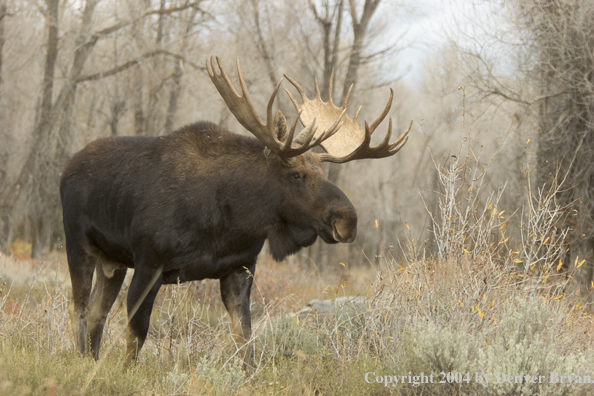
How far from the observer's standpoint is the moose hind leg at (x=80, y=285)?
5486mm

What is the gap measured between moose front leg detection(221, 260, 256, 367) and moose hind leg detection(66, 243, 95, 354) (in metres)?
1.26

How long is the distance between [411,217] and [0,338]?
37005 millimetres

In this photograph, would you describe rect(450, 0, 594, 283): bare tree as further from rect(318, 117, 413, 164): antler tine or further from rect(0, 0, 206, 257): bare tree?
rect(0, 0, 206, 257): bare tree

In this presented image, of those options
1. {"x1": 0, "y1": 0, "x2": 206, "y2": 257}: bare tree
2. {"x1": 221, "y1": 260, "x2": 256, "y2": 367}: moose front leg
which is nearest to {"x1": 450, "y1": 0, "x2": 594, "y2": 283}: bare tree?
{"x1": 221, "y1": 260, "x2": 256, "y2": 367}: moose front leg

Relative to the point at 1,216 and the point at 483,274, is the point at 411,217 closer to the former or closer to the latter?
the point at 1,216

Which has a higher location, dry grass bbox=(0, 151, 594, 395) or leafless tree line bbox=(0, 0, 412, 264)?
leafless tree line bbox=(0, 0, 412, 264)

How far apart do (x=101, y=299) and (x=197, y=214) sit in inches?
55.7

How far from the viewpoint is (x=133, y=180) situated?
519 cm

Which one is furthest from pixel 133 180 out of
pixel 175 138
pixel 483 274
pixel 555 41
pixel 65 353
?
pixel 555 41

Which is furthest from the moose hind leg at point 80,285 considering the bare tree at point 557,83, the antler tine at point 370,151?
the bare tree at point 557,83

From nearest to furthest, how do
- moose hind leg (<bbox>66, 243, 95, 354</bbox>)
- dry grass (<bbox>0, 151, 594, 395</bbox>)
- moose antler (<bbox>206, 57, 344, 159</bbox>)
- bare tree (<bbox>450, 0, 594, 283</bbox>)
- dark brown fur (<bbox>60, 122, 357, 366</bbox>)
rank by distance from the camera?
1. dry grass (<bbox>0, 151, 594, 395</bbox>)
2. moose antler (<bbox>206, 57, 344, 159</bbox>)
3. dark brown fur (<bbox>60, 122, 357, 366</bbox>)
4. moose hind leg (<bbox>66, 243, 95, 354</bbox>)
5. bare tree (<bbox>450, 0, 594, 283</bbox>)

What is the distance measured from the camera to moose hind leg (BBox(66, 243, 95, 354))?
5486mm

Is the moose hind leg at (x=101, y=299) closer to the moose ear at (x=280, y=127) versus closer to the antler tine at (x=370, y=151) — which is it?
the moose ear at (x=280, y=127)

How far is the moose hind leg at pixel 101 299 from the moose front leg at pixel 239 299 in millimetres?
1087
